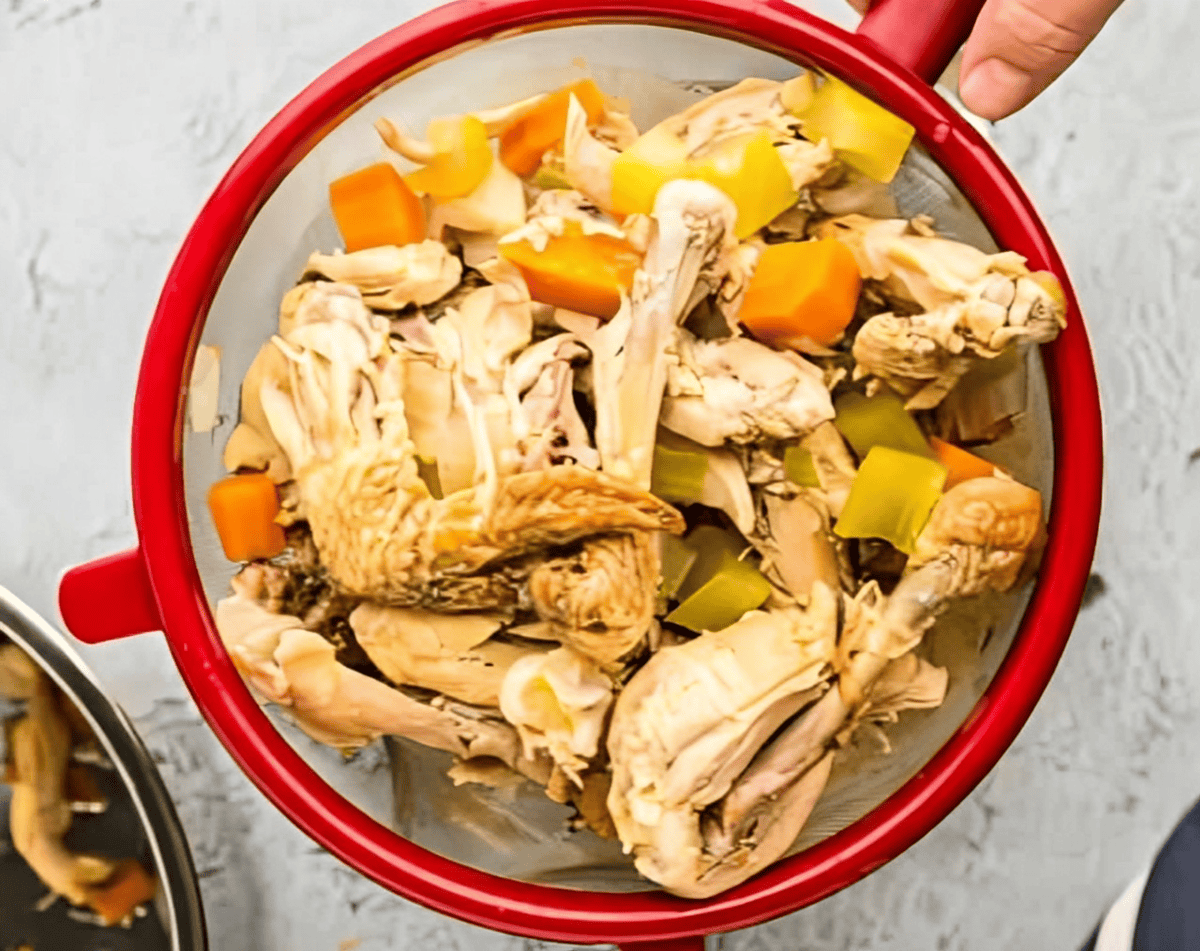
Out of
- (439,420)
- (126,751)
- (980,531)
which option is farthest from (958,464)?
(126,751)

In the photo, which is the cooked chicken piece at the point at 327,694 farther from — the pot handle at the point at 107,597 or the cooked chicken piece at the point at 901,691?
the cooked chicken piece at the point at 901,691

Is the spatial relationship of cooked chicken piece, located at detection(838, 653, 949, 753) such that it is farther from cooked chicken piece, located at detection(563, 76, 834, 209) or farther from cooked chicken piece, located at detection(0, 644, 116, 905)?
cooked chicken piece, located at detection(0, 644, 116, 905)

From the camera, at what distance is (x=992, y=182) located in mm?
622

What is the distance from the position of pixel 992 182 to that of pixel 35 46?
26.9 inches

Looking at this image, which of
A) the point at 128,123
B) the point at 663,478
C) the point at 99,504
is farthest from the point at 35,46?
the point at 663,478

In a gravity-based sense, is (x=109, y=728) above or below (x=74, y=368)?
below

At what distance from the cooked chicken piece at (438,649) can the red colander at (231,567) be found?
0.29ft

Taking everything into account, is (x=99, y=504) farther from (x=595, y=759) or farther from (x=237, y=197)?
(x=595, y=759)

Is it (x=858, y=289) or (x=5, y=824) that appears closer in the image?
(x=858, y=289)

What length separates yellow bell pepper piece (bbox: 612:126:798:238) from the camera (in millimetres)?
592

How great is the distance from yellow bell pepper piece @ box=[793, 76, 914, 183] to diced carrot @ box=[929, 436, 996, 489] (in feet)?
0.48

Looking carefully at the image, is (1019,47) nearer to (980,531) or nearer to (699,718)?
(980,531)

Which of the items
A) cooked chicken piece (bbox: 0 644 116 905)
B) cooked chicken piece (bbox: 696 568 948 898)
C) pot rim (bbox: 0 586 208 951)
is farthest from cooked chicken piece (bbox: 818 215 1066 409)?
cooked chicken piece (bbox: 0 644 116 905)

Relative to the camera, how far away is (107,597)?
25.4 inches
